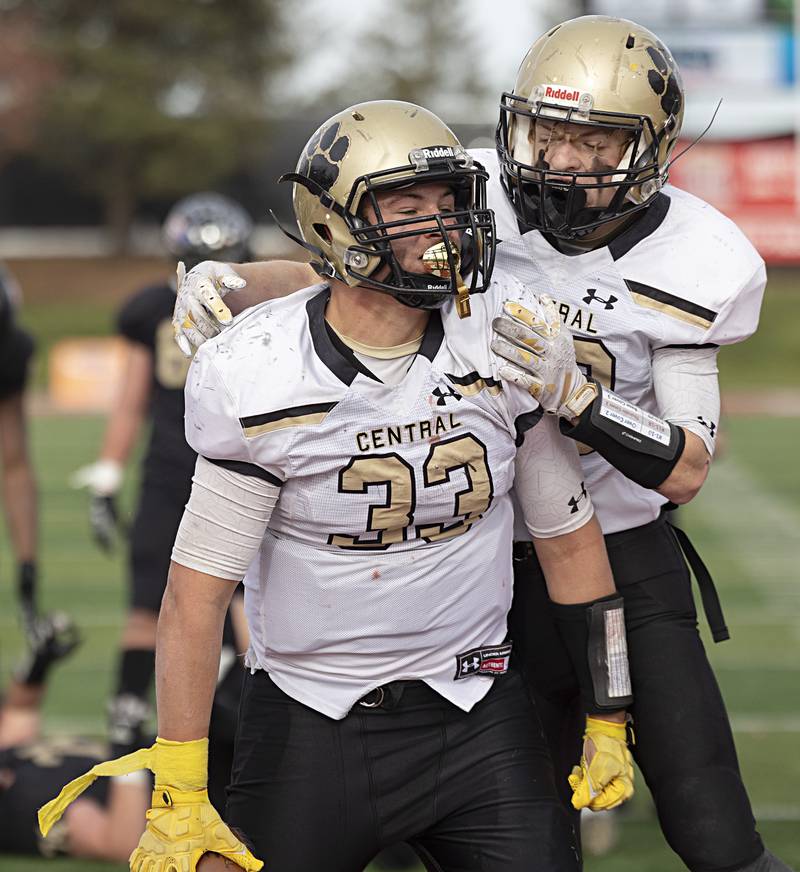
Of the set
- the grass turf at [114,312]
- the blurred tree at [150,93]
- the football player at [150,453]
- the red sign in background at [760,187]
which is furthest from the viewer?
the blurred tree at [150,93]

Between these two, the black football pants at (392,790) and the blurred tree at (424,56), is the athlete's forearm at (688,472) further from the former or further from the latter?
the blurred tree at (424,56)

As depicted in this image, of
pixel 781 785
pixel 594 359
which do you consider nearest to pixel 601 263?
pixel 594 359

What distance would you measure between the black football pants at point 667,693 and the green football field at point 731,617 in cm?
77

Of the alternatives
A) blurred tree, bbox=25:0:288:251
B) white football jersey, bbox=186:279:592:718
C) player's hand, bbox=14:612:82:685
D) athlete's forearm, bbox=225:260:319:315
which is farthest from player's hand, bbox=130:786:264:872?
blurred tree, bbox=25:0:288:251

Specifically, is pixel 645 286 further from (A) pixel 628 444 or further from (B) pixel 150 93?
(B) pixel 150 93

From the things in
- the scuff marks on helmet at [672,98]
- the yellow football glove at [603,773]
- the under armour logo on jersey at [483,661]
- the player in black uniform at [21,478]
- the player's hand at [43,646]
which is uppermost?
the scuff marks on helmet at [672,98]

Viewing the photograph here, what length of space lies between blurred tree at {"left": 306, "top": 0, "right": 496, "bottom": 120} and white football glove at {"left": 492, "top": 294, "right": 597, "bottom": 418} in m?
40.7

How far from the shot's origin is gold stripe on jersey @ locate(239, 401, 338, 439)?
8.48 feet

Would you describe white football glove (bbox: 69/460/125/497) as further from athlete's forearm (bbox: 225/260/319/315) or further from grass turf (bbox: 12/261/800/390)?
grass turf (bbox: 12/261/800/390)

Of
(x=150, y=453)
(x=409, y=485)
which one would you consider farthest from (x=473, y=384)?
(x=150, y=453)

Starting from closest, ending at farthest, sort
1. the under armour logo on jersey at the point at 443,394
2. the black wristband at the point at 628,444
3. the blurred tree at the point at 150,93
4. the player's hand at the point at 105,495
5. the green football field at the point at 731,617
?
the under armour logo on jersey at the point at 443,394
the black wristband at the point at 628,444
the green football field at the point at 731,617
the player's hand at the point at 105,495
the blurred tree at the point at 150,93

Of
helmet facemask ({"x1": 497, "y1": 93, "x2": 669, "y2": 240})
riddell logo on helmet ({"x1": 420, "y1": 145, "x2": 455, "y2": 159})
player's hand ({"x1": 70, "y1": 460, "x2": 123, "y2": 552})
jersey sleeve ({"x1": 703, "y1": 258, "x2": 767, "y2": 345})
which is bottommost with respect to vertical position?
player's hand ({"x1": 70, "y1": 460, "x2": 123, "y2": 552})

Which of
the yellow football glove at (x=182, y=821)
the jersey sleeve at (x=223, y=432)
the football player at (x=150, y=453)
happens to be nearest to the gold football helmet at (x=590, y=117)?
the jersey sleeve at (x=223, y=432)

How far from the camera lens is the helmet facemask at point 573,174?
305cm
